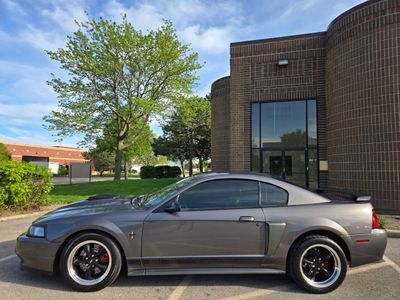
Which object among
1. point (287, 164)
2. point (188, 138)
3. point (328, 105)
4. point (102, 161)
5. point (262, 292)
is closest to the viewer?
point (262, 292)

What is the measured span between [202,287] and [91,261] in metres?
1.38

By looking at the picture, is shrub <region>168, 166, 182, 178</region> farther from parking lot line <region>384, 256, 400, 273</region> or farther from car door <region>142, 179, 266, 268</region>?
car door <region>142, 179, 266, 268</region>

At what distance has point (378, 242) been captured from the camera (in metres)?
3.95

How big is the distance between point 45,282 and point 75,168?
2374 centimetres

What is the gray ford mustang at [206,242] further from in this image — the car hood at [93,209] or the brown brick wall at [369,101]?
the brown brick wall at [369,101]

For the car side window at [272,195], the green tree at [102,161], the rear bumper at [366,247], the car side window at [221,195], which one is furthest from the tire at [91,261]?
the green tree at [102,161]

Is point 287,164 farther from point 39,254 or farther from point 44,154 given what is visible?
point 44,154

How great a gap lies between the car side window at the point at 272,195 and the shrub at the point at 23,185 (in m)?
7.64

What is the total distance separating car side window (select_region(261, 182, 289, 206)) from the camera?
405 cm

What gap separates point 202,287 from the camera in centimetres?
391

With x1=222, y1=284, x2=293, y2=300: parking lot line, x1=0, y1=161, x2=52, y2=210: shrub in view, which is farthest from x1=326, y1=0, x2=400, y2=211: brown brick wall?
x1=0, y1=161, x2=52, y2=210: shrub

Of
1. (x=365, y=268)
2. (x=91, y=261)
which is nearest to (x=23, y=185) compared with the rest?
(x=91, y=261)

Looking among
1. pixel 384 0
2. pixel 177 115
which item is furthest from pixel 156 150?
pixel 384 0

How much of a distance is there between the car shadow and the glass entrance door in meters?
8.42
